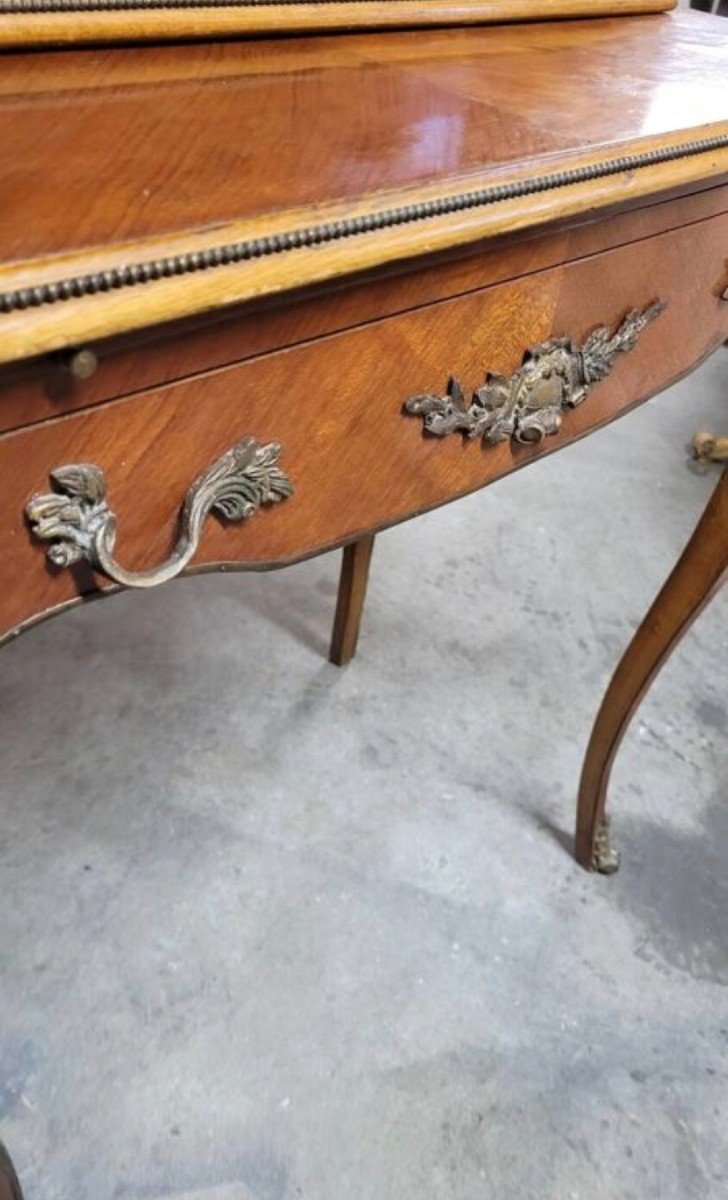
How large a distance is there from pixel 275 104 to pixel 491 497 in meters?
1.03

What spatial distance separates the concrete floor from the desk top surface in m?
0.65

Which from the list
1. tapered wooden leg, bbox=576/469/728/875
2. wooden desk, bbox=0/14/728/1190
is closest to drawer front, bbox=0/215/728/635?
wooden desk, bbox=0/14/728/1190

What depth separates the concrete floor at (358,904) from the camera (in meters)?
0.74

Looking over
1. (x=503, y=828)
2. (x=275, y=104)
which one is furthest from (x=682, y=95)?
(x=503, y=828)

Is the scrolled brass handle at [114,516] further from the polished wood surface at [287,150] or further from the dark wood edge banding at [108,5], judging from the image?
the dark wood edge banding at [108,5]

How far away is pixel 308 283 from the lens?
0.35 metres

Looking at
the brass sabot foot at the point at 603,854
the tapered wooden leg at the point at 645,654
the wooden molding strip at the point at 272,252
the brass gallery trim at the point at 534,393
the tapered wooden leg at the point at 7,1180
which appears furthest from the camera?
the brass sabot foot at the point at 603,854

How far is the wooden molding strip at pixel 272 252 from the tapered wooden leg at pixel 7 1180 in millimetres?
521

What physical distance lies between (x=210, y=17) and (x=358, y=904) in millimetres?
691

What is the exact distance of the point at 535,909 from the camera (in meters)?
0.91

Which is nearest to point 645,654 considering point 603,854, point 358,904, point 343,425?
point 603,854

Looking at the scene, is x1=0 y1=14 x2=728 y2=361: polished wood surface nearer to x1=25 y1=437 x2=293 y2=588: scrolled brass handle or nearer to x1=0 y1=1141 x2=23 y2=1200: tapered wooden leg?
x1=25 y1=437 x2=293 y2=588: scrolled brass handle

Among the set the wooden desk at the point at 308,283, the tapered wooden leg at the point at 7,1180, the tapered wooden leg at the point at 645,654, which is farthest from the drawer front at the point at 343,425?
the tapered wooden leg at the point at 7,1180

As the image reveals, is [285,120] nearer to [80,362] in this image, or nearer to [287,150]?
[287,150]
